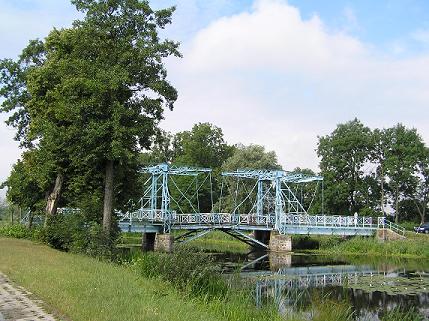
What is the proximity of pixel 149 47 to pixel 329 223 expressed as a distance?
2891 centimetres

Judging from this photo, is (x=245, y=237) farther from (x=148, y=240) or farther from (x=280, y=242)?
(x=148, y=240)

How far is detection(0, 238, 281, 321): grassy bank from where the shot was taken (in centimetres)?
957

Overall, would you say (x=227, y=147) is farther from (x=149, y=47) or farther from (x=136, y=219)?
(x=149, y=47)

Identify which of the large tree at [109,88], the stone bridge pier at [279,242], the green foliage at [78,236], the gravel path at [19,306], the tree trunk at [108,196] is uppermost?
the large tree at [109,88]

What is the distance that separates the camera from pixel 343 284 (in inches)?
944

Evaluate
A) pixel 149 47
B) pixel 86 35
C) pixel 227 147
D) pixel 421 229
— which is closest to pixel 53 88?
pixel 86 35

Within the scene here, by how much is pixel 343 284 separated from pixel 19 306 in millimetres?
17298

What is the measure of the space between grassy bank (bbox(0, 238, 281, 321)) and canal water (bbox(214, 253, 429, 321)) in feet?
7.07

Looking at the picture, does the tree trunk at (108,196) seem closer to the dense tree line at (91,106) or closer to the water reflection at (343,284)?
the dense tree line at (91,106)

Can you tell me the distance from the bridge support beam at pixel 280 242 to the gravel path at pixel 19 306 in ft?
115

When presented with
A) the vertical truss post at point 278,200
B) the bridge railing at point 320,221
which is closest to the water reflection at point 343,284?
the vertical truss post at point 278,200

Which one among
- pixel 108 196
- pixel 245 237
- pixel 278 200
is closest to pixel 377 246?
pixel 278 200

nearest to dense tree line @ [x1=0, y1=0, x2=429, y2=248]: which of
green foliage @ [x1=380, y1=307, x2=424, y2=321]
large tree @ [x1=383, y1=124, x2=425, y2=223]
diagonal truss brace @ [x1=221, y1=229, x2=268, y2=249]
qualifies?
green foliage @ [x1=380, y1=307, x2=424, y2=321]

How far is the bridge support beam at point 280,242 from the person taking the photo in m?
45.5
